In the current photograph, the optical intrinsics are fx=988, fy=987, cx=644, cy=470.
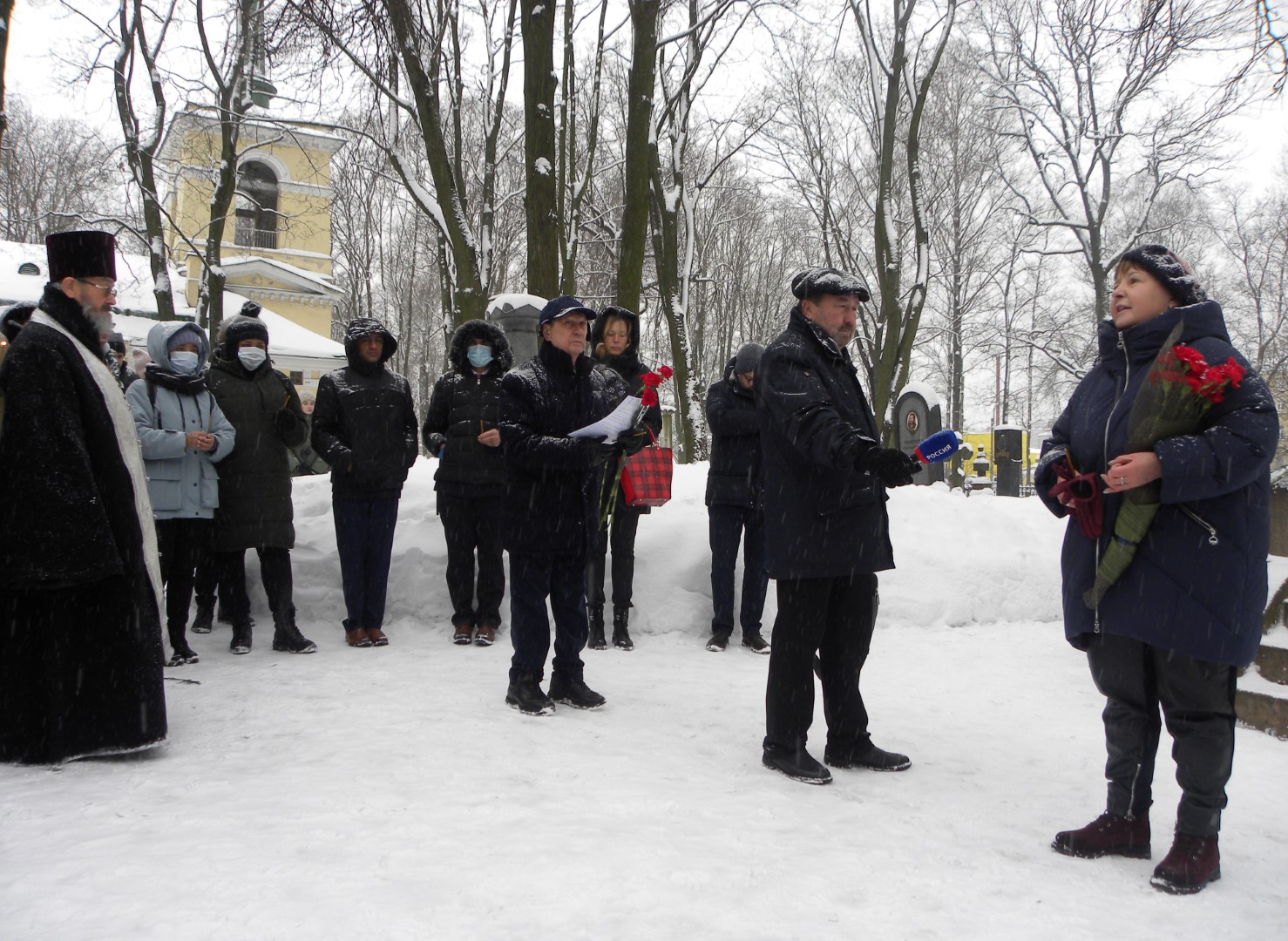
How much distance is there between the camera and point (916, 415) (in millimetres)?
11117

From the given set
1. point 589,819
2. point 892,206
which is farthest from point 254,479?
point 892,206

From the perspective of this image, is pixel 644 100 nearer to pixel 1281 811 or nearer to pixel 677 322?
pixel 677 322

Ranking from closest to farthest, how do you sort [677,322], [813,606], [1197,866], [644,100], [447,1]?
1. [1197,866]
2. [813,606]
3. [644,100]
4. [447,1]
5. [677,322]

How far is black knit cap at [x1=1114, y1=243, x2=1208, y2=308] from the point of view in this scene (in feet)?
10.4

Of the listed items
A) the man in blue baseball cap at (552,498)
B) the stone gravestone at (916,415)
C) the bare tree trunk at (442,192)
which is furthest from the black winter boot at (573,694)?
the bare tree trunk at (442,192)

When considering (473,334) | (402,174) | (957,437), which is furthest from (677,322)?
(957,437)

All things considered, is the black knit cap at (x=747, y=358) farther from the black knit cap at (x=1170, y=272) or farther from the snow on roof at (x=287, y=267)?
the snow on roof at (x=287, y=267)

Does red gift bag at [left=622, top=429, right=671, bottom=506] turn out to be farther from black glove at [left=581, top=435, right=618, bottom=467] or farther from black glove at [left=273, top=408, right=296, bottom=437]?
black glove at [left=273, top=408, right=296, bottom=437]

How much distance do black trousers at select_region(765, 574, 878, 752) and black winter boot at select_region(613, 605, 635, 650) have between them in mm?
2501

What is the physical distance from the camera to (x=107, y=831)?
10.2 feet

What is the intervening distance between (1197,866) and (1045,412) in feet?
147

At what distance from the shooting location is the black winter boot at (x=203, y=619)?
6.57 meters

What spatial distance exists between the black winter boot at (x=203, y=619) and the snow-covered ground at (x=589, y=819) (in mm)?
537

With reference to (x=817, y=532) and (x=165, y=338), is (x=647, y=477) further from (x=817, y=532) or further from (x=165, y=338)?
(x=165, y=338)
